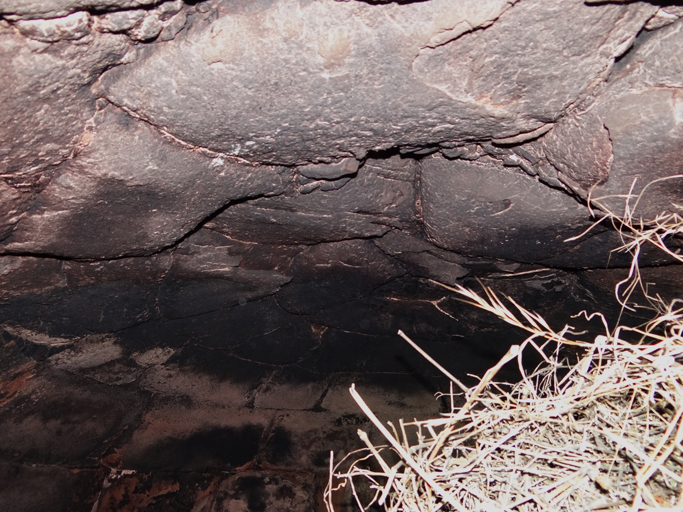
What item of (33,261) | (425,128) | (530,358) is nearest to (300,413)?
(530,358)

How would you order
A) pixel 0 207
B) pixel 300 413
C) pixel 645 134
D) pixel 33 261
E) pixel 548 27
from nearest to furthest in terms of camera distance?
pixel 548 27 < pixel 645 134 < pixel 0 207 < pixel 33 261 < pixel 300 413

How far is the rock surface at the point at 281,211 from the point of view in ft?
2.48

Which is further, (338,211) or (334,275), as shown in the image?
(334,275)

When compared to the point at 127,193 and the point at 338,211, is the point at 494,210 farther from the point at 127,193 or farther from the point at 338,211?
the point at 127,193

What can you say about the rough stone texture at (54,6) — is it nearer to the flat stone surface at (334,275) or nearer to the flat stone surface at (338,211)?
the flat stone surface at (338,211)

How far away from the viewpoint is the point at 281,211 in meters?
1.25

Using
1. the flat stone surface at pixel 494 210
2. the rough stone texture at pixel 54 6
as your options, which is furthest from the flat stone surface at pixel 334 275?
the rough stone texture at pixel 54 6

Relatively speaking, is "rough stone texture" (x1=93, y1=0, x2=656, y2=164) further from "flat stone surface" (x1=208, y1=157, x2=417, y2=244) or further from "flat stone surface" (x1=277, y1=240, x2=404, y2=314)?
"flat stone surface" (x1=277, y1=240, x2=404, y2=314)

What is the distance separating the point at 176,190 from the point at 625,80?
0.87 metres

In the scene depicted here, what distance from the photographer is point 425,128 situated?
3.05 ft

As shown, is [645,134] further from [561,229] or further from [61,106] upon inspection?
[61,106]

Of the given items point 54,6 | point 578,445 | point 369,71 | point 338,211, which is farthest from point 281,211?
point 578,445

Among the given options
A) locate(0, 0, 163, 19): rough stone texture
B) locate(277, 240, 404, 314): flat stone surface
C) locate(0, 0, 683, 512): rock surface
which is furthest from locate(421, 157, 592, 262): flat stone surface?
locate(0, 0, 163, 19): rough stone texture

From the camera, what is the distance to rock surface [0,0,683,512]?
2.48ft
